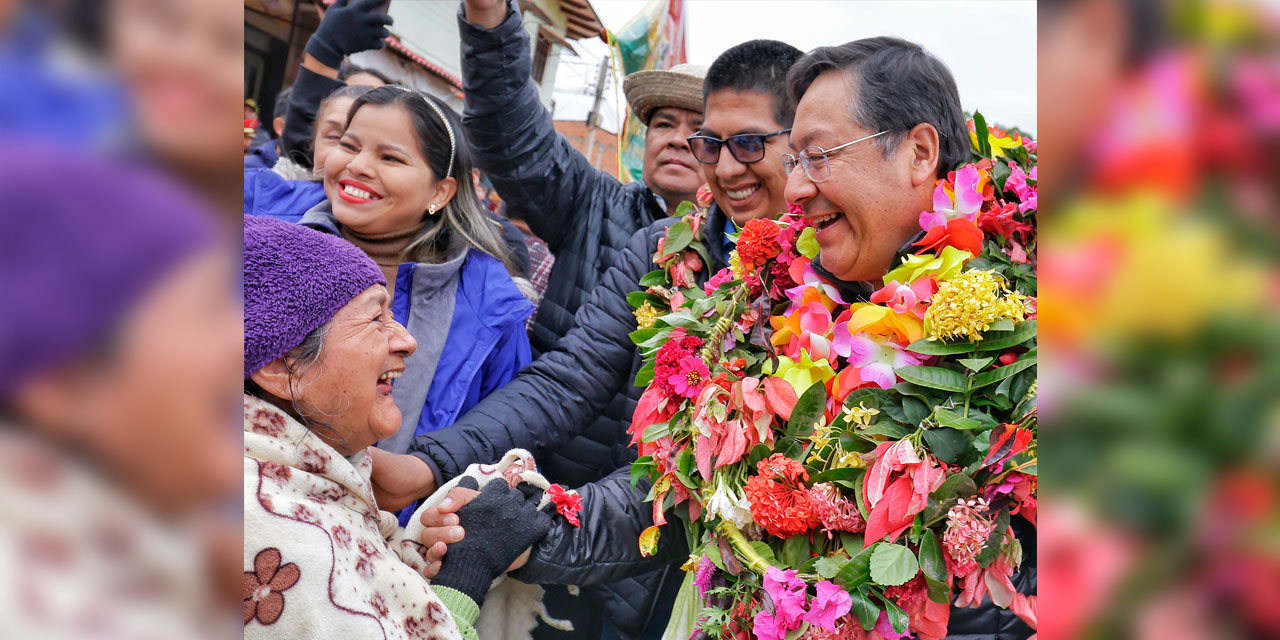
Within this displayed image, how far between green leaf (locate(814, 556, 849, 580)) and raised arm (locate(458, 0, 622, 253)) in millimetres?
1977

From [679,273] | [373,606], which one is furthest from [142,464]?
[679,273]

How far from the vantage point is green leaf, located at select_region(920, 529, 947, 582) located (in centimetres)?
159

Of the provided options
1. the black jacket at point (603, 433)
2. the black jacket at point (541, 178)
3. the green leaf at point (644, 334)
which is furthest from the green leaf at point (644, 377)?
the black jacket at point (541, 178)

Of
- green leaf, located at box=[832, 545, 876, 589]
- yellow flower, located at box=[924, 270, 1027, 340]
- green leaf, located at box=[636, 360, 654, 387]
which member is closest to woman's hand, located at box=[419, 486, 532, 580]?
green leaf, located at box=[636, 360, 654, 387]

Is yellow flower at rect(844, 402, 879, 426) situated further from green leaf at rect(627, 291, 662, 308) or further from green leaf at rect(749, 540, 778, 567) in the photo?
green leaf at rect(627, 291, 662, 308)

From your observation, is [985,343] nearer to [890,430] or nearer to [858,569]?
[890,430]

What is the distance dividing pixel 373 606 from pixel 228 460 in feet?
4.61

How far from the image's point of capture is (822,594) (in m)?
1.67

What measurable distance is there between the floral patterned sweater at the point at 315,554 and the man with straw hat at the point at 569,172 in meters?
1.51

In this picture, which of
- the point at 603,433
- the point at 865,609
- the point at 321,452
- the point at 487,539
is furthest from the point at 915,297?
the point at 603,433

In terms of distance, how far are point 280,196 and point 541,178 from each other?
913mm

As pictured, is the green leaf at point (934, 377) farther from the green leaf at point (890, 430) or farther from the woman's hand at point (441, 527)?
the woman's hand at point (441, 527)

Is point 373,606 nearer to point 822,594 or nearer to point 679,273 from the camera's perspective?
point 822,594

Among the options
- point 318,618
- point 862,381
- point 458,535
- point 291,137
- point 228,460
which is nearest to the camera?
point 228,460
